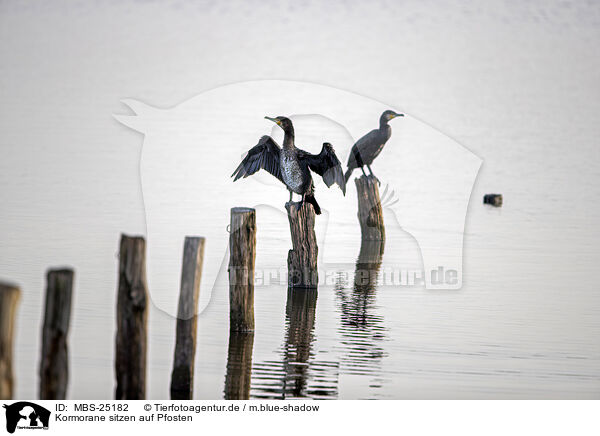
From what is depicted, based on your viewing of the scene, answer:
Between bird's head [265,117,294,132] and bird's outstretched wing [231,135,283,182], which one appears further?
bird's outstretched wing [231,135,283,182]

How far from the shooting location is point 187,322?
489 centimetres

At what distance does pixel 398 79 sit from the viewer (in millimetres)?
22828

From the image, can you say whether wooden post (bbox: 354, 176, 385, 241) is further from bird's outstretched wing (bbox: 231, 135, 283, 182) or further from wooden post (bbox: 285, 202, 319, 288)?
bird's outstretched wing (bbox: 231, 135, 283, 182)

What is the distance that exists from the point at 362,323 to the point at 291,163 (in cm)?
150

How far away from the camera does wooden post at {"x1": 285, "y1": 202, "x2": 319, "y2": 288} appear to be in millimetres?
7641

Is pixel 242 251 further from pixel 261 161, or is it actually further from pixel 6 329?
pixel 6 329

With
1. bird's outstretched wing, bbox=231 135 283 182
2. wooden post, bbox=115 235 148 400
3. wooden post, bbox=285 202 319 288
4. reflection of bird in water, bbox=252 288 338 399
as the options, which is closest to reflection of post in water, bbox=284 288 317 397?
reflection of bird in water, bbox=252 288 338 399

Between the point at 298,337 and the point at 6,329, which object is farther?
the point at 298,337

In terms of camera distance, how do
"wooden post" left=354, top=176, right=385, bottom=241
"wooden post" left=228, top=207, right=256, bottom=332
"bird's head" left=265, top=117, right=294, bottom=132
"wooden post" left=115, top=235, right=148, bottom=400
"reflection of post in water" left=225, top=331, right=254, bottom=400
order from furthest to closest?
"wooden post" left=354, top=176, right=385, bottom=241
"bird's head" left=265, top=117, right=294, bottom=132
"wooden post" left=228, top=207, right=256, bottom=332
"reflection of post in water" left=225, top=331, right=254, bottom=400
"wooden post" left=115, top=235, right=148, bottom=400

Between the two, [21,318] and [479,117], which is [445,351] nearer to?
[21,318]

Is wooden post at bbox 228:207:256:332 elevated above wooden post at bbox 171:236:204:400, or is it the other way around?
wooden post at bbox 228:207:256:332

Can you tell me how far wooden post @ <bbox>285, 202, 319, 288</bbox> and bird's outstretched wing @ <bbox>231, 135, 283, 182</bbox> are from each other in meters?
0.34
